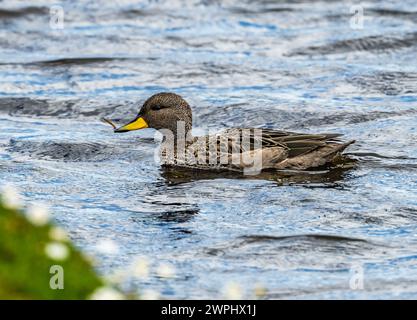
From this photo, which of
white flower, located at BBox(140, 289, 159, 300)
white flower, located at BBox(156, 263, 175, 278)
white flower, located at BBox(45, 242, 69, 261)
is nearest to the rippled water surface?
white flower, located at BBox(156, 263, 175, 278)

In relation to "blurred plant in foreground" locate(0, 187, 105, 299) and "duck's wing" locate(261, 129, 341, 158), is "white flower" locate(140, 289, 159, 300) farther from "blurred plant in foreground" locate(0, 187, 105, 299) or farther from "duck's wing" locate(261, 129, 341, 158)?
"duck's wing" locate(261, 129, 341, 158)

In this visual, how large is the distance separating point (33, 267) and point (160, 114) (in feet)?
16.7

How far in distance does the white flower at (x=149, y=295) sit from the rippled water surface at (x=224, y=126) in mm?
183

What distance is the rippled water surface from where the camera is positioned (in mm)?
8289

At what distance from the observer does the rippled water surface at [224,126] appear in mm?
8289

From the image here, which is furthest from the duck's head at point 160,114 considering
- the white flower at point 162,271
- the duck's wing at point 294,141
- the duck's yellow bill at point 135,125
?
the white flower at point 162,271

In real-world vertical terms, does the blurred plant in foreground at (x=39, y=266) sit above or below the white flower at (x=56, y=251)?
below

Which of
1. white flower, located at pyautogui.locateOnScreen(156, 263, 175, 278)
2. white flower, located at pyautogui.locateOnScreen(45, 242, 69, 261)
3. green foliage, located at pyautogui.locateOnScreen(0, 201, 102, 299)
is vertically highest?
white flower, located at pyautogui.locateOnScreen(45, 242, 69, 261)

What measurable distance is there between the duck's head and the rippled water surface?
1.27 ft

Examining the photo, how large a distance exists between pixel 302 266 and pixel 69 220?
233 cm

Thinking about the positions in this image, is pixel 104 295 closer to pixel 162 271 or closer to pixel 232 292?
pixel 232 292

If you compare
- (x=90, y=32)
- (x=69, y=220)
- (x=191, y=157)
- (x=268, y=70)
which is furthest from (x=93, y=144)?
(x=90, y=32)

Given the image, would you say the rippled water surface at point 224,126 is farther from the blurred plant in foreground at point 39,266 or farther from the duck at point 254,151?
the blurred plant in foreground at point 39,266
